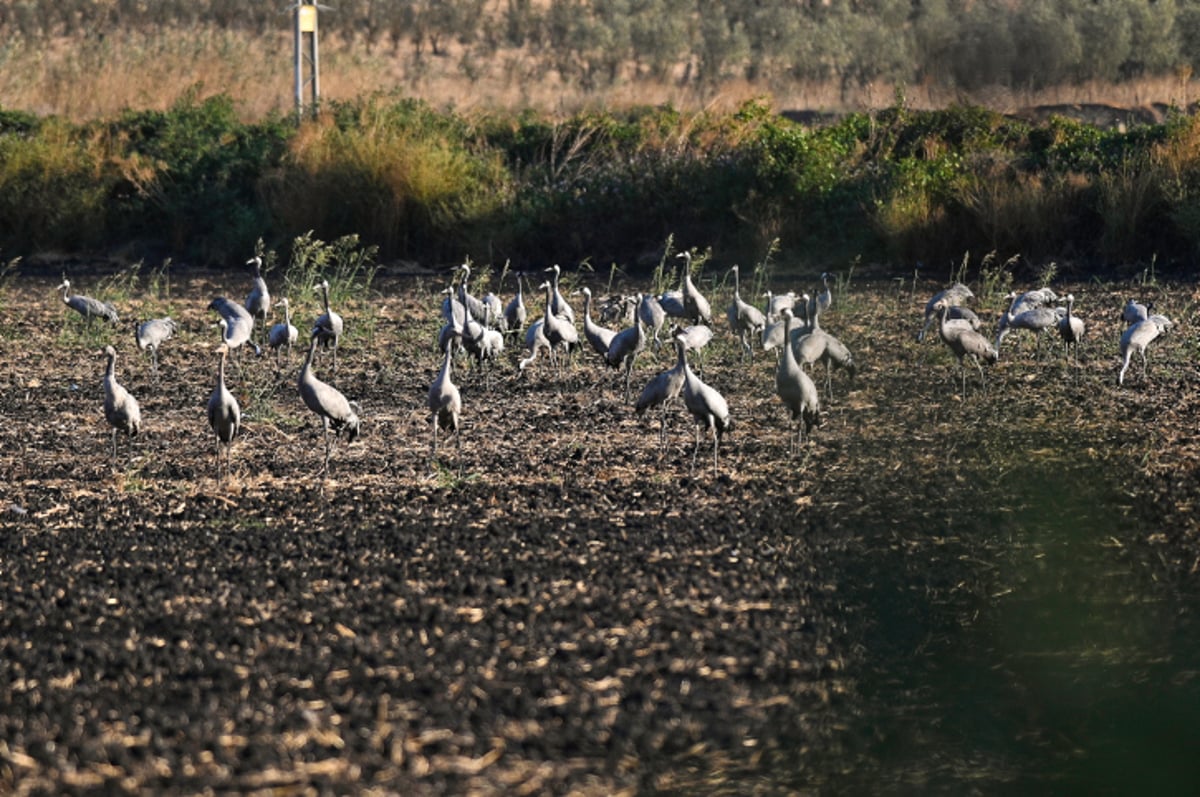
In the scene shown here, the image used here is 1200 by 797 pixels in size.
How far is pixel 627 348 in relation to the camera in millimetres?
11695

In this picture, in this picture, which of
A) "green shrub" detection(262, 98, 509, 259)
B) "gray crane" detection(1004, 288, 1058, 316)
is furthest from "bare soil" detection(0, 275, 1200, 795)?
"green shrub" detection(262, 98, 509, 259)

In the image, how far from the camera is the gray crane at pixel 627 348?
1164cm

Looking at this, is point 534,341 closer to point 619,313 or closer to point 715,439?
point 619,313

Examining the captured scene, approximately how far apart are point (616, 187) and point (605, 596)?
1339cm

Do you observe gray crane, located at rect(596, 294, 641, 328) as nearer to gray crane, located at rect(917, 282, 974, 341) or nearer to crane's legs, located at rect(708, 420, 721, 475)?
gray crane, located at rect(917, 282, 974, 341)

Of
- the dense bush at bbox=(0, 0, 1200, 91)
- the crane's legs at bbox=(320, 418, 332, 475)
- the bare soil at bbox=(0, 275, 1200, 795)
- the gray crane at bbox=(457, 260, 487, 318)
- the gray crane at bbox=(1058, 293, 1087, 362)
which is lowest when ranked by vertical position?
the crane's legs at bbox=(320, 418, 332, 475)

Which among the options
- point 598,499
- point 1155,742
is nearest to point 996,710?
point 1155,742

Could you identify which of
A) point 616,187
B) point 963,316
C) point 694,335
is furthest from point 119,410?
point 616,187

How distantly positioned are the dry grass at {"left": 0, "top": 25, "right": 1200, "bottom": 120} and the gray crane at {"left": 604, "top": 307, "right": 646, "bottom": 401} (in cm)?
1145

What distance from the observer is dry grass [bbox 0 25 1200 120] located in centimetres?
2659

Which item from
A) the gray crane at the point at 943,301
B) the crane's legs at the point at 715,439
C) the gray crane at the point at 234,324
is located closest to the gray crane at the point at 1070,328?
the gray crane at the point at 943,301

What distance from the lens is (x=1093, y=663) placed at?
704 cm

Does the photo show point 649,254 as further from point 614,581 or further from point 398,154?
point 614,581

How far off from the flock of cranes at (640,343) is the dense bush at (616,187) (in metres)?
4.89
